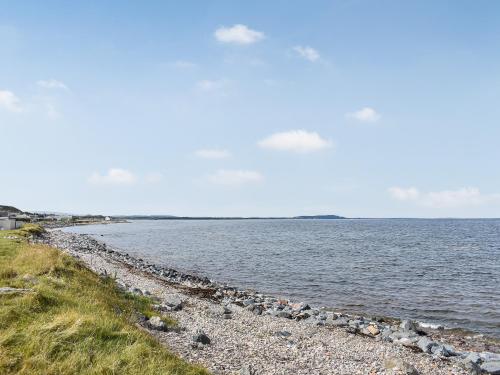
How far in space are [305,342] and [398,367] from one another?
4.61 metres

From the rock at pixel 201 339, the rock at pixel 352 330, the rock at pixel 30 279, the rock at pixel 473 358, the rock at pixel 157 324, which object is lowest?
the rock at pixel 352 330

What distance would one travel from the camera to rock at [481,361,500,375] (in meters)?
18.2

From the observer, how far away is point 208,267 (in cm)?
5584

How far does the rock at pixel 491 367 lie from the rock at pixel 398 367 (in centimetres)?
475

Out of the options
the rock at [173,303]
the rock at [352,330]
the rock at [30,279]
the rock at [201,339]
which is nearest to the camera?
the rock at [201,339]

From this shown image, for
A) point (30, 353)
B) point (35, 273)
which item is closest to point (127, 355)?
point (30, 353)

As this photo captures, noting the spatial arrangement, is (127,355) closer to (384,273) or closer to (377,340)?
(377,340)

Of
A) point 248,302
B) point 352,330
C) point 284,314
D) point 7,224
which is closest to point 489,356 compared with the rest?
point 352,330

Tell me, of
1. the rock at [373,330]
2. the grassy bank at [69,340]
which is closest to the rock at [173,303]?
the grassy bank at [69,340]

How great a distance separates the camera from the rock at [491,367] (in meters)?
18.2

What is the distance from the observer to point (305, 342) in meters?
19.5

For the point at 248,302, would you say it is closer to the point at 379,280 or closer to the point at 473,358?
the point at 473,358

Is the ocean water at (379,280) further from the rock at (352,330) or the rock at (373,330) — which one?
the rock at (352,330)

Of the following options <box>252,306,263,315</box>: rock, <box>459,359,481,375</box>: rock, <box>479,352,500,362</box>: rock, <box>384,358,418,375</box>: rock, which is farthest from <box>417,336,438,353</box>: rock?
<box>252,306,263,315</box>: rock
